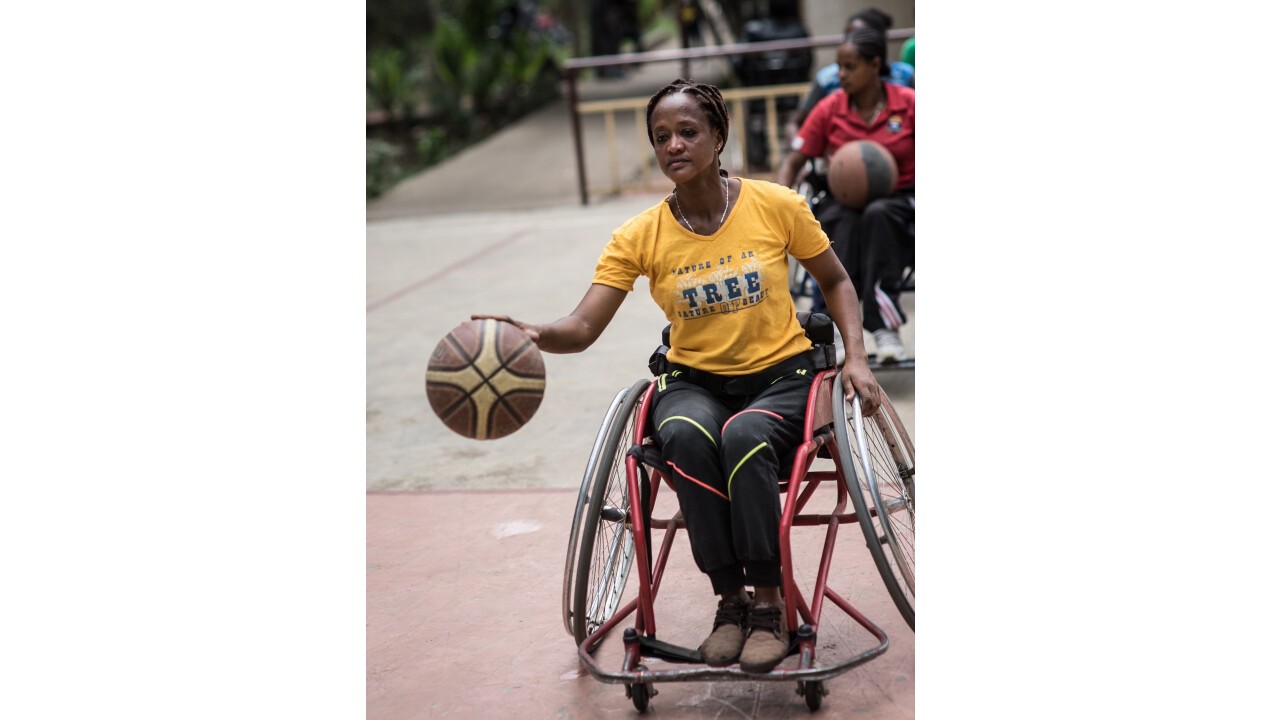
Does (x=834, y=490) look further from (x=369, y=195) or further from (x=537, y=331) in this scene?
(x=369, y=195)

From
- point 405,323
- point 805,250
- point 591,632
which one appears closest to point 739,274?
point 805,250

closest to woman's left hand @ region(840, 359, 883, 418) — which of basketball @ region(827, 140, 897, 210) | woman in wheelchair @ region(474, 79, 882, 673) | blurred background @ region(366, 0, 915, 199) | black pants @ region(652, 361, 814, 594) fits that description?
woman in wheelchair @ region(474, 79, 882, 673)

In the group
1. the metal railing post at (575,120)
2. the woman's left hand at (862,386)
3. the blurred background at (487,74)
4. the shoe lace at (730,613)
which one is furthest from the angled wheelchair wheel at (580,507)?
the blurred background at (487,74)

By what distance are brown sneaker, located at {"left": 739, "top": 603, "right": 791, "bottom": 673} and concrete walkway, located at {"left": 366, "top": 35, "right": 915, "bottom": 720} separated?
13cm

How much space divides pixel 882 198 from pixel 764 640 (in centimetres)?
287

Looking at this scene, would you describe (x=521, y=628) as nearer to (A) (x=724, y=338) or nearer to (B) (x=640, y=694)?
(B) (x=640, y=694)

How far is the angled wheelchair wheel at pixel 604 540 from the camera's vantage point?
3.02 meters

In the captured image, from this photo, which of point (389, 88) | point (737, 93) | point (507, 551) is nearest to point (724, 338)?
point (507, 551)

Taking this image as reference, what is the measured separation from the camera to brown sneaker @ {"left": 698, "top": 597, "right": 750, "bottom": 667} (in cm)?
299

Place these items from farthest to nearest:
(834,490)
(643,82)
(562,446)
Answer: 1. (643,82)
2. (562,446)
3. (834,490)

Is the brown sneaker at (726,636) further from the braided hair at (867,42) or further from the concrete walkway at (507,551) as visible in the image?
the braided hair at (867,42)

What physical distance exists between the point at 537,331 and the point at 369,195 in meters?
11.8

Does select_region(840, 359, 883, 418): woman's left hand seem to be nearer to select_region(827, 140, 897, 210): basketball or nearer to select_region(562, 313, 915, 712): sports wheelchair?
select_region(562, 313, 915, 712): sports wheelchair

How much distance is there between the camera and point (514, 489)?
480 cm
